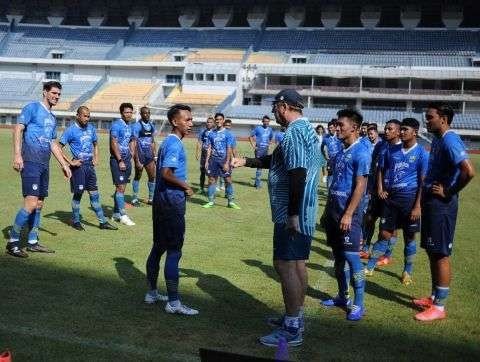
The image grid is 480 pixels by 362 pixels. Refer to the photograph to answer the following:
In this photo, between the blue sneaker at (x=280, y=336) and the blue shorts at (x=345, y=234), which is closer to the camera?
the blue sneaker at (x=280, y=336)

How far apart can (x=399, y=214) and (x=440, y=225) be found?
1446mm

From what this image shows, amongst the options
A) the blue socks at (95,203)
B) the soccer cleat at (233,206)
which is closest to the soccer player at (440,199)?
the blue socks at (95,203)

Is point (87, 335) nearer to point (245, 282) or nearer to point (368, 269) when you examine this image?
point (245, 282)

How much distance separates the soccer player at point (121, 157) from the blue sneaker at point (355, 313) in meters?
5.19

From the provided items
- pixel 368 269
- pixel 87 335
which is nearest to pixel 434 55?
pixel 368 269

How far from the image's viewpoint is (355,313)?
5266 millimetres

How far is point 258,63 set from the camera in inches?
1966

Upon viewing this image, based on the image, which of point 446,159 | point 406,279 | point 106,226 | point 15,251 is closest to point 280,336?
point 446,159

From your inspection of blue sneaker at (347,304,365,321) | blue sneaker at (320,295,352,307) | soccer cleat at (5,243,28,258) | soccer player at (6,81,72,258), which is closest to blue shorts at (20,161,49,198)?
soccer player at (6,81,72,258)

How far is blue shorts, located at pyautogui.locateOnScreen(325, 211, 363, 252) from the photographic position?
5.32 metres

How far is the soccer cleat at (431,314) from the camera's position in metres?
5.33

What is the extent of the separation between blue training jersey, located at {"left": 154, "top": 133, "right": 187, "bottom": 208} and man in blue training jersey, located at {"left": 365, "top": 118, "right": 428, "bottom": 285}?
2853 mm

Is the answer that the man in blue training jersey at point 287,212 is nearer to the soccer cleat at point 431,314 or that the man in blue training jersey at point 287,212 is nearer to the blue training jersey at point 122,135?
the soccer cleat at point 431,314

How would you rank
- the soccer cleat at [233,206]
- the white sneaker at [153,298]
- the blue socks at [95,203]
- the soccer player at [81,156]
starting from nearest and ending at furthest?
1. the white sneaker at [153,298]
2. the soccer player at [81,156]
3. the blue socks at [95,203]
4. the soccer cleat at [233,206]
